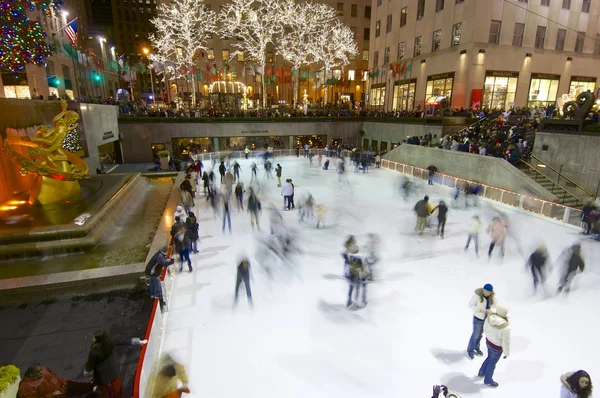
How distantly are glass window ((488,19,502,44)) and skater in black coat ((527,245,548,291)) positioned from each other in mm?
25697

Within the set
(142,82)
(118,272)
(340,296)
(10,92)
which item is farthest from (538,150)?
(142,82)

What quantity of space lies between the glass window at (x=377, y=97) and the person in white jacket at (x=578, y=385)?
39.5 m

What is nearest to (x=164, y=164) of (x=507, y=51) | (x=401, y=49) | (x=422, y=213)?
(x=422, y=213)

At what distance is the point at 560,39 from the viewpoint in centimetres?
2772

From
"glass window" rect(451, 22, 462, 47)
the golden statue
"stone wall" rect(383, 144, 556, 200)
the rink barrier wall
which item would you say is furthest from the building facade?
the golden statue

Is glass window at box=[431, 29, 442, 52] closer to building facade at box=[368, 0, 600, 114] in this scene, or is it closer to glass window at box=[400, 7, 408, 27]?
building facade at box=[368, 0, 600, 114]

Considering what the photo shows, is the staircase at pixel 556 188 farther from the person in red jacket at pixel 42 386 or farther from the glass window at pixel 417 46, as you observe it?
the glass window at pixel 417 46

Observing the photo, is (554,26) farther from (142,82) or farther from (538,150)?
(142,82)

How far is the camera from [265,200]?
14.6 metres

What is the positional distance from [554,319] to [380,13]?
136 ft

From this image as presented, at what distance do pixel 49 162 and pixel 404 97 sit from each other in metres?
33.5

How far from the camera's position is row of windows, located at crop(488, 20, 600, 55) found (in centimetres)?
2594

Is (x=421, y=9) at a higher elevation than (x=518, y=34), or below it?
higher

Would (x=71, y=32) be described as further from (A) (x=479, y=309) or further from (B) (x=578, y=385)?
(B) (x=578, y=385)
